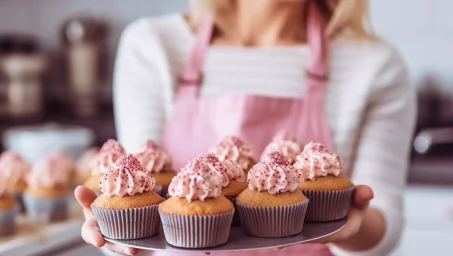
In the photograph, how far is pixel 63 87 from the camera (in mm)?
3291

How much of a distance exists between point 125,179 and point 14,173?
778mm

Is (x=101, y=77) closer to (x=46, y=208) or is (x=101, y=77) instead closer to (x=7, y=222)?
(x=46, y=208)

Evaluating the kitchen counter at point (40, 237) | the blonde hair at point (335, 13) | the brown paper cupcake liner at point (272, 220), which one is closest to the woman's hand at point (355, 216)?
the brown paper cupcake liner at point (272, 220)

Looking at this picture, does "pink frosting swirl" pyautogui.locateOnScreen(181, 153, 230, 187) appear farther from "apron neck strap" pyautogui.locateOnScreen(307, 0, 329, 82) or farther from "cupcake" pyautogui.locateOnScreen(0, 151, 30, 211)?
"cupcake" pyautogui.locateOnScreen(0, 151, 30, 211)

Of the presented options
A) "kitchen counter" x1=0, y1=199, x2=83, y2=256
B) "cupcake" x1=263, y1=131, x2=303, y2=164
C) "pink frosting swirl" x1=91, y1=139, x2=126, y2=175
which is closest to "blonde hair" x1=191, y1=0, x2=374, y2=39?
"cupcake" x1=263, y1=131, x2=303, y2=164

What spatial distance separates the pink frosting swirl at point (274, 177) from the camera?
1.12 meters

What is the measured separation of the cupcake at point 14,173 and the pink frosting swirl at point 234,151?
27.5 inches

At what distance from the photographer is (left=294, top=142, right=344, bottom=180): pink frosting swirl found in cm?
122

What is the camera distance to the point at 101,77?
321cm

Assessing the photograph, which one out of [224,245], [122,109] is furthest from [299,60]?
[224,245]

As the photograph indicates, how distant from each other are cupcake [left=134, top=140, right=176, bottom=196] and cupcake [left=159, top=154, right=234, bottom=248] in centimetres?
19

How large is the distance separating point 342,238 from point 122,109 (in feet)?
1.97

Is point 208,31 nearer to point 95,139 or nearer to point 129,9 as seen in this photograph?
point 95,139

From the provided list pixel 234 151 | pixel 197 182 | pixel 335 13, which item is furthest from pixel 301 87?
pixel 197 182
